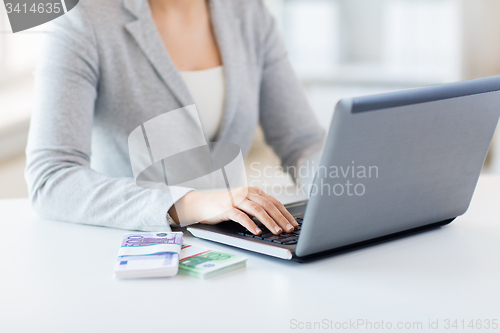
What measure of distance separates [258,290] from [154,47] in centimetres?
79

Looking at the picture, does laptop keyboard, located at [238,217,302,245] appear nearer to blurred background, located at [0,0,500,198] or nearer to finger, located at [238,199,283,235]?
finger, located at [238,199,283,235]

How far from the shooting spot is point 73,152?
978mm

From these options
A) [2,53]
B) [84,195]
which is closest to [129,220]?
[84,195]

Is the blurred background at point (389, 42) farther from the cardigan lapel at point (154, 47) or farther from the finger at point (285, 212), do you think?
the finger at point (285, 212)

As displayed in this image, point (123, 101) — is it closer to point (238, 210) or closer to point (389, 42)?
point (238, 210)

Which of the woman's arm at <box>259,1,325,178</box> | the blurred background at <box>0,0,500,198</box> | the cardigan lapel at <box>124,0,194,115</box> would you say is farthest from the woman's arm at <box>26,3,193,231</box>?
the blurred background at <box>0,0,500,198</box>

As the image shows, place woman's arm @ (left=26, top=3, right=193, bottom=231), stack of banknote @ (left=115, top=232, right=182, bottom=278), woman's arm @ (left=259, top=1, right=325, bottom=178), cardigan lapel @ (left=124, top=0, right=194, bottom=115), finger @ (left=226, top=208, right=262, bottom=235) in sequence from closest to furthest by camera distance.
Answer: stack of banknote @ (left=115, top=232, right=182, bottom=278) → finger @ (left=226, top=208, right=262, bottom=235) → woman's arm @ (left=26, top=3, right=193, bottom=231) → cardigan lapel @ (left=124, top=0, right=194, bottom=115) → woman's arm @ (left=259, top=1, right=325, bottom=178)

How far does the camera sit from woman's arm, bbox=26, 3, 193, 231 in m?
0.83

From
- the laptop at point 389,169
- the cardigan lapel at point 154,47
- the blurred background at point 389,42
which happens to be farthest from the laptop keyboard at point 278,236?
the blurred background at point 389,42

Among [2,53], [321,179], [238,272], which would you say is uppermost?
[321,179]

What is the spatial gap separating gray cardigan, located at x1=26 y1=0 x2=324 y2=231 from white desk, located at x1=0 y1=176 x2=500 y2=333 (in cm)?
14

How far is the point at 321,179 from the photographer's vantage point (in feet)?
1.81

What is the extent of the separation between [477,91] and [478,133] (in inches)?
3.2

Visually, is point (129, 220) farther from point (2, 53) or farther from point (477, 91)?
point (2, 53)
